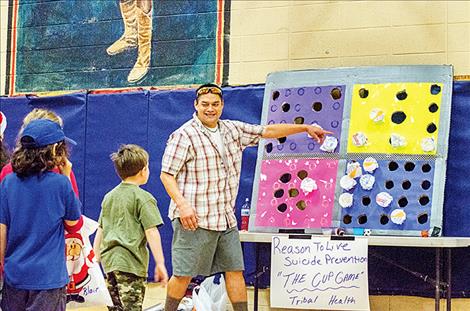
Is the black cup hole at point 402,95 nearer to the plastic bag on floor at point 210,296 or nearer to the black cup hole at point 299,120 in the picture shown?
the black cup hole at point 299,120

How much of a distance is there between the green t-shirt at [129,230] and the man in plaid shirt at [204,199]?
7.7 inches

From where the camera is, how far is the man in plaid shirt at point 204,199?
5070 millimetres

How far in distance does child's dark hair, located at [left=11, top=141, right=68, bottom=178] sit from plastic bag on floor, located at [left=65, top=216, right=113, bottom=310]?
1.14 feet

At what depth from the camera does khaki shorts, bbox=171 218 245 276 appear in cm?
506

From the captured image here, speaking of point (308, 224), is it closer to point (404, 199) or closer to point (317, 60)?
point (404, 199)

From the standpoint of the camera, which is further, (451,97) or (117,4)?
(117,4)

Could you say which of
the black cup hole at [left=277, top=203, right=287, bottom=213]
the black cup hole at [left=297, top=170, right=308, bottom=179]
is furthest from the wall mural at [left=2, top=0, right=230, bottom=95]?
the black cup hole at [left=277, top=203, right=287, bottom=213]

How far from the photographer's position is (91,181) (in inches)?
273

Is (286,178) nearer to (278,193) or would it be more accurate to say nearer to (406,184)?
(278,193)

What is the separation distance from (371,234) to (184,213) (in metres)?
1.49

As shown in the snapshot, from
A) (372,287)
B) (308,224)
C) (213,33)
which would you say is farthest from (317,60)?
(372,287)

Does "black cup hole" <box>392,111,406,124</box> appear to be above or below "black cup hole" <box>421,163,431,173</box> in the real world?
above

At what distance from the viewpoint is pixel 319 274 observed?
18.4 feet

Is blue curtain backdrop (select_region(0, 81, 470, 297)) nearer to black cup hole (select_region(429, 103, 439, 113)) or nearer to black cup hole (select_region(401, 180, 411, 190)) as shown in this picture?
black cup hole (select_region(429, 103, 439, 113))
